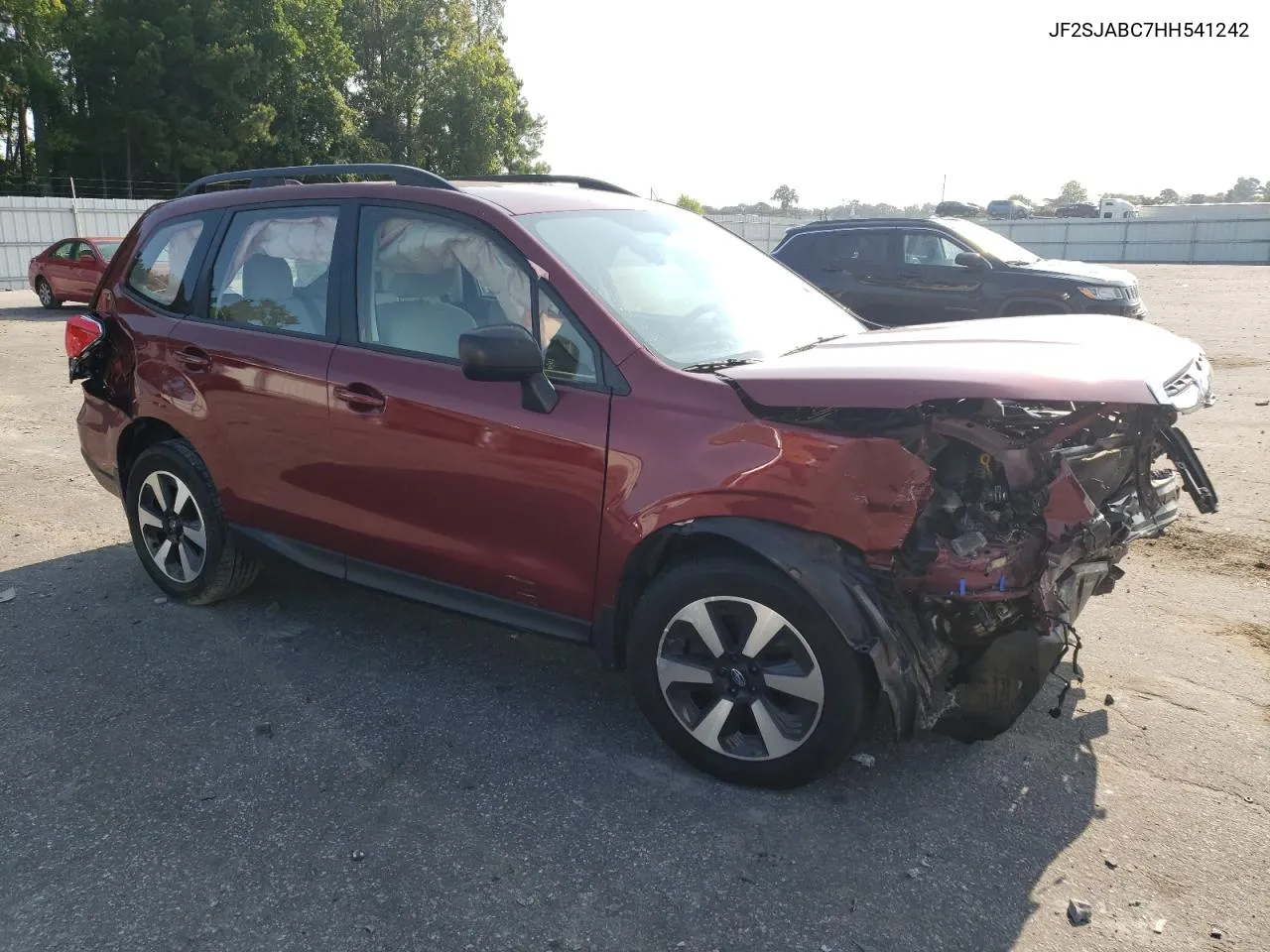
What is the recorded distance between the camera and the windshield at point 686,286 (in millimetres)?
3584

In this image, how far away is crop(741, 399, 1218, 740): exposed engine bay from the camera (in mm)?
3010

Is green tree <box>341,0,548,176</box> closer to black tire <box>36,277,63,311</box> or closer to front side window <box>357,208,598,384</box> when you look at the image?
black tire <box>36,277,63,311</box>

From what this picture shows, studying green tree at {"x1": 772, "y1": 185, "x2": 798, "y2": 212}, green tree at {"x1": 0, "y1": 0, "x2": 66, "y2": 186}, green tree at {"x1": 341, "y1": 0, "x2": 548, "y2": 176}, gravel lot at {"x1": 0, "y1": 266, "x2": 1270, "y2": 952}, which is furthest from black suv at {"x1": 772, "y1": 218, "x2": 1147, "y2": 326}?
green tree at {"x1": 772, "y1": 185, "x2": 798, "y2": 212}

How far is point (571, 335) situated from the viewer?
3459mm

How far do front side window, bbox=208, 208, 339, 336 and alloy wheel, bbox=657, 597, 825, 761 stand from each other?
198cm

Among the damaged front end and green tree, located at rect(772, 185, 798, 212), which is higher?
green tree, located at rect(772, 185, 798, 212)

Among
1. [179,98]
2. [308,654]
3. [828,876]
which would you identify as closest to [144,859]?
[308,654]

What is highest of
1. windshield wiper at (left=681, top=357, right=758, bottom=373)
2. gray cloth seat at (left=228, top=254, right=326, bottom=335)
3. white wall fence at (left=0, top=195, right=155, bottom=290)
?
white wall fence at (left=0, top=195, right=155, bottom=290)

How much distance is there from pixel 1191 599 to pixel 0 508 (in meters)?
6.80

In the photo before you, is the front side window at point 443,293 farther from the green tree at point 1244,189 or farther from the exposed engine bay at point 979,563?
the green tree at point 1244,189

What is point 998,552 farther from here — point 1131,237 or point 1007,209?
point 1007,209

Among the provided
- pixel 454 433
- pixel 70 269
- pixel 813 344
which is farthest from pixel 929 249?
pixel 70 269

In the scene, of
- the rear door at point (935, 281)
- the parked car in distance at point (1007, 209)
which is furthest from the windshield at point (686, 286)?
the parked car in distance at point (1007, 209)

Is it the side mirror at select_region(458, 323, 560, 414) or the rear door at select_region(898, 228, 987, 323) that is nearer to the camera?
the side mirror at select_region(458, 323, 560, 414)
